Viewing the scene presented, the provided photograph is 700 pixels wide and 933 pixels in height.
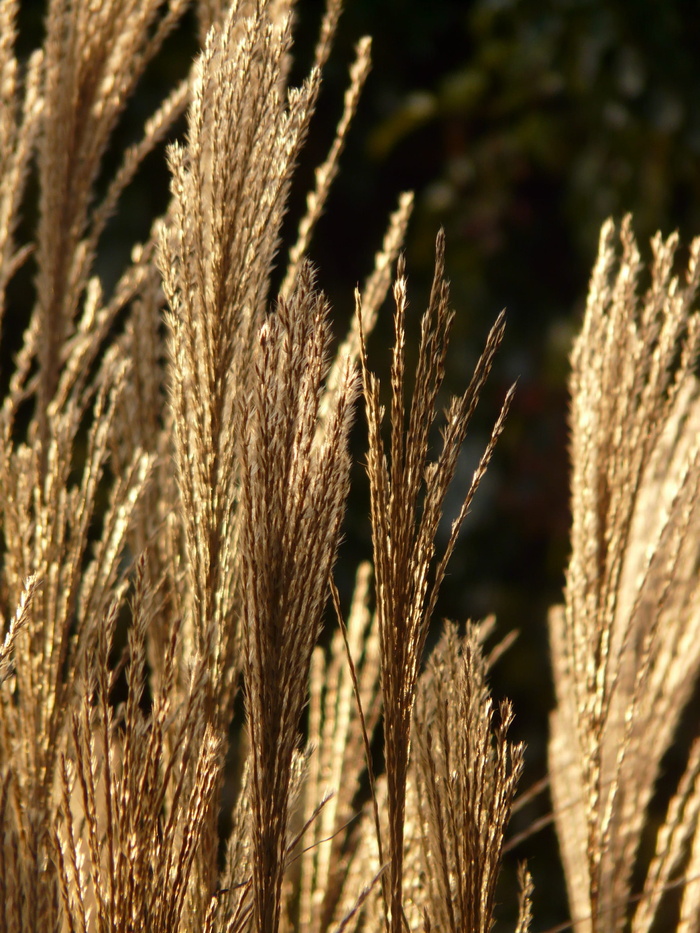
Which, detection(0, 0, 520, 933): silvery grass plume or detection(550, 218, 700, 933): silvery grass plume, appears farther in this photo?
detection(550, 218, 700, 933): silvery grass plume

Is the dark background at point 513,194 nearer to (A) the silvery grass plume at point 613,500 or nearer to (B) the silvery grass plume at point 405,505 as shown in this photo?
(A) the silvery grass plume at point 613,500

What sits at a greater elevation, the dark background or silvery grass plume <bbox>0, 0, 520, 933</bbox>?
the dark background

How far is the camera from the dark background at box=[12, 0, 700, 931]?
2.10 meters

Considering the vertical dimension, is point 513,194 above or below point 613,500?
above

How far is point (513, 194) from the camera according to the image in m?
2.46

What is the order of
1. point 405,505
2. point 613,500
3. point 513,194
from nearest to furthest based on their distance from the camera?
point 405,505
point 613,500
point 513,194

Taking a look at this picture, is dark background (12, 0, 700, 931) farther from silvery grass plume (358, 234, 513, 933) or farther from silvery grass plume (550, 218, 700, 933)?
silvery grass plume (358, 234, 513, 933)

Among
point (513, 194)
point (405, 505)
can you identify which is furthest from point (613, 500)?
point (513, 194)

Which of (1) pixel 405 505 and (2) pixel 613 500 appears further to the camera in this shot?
(2) pixel 613 500

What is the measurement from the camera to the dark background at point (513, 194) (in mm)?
2102

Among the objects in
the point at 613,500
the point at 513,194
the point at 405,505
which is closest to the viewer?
the point at 405,505

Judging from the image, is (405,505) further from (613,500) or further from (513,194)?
(513,194)

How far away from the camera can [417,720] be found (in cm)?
63

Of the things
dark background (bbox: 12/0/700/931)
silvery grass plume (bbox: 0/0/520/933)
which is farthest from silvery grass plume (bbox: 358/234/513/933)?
dark background (bbox: 12/0/700/931)
